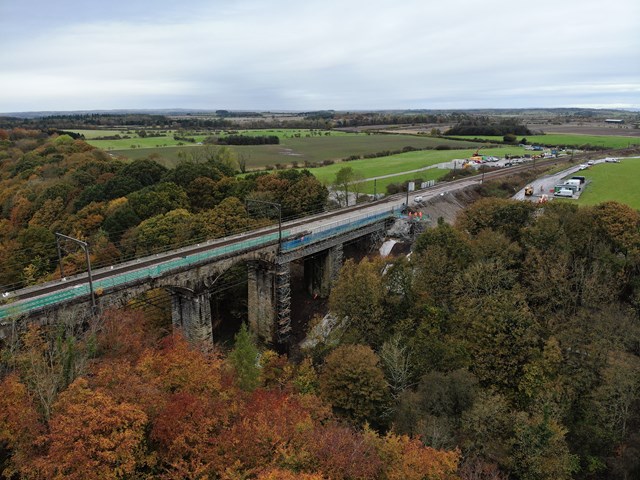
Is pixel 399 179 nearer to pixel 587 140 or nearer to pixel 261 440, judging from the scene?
pixel 261 440

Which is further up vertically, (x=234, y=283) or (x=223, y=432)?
(x=223, y=432)

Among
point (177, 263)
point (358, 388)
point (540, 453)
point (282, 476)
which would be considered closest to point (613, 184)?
point (540, 453)

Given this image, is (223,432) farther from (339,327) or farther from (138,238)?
(138,238)

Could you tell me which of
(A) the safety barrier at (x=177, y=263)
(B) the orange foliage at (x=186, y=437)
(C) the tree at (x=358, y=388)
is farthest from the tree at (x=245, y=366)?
(A) the safety barrier at (x=177, y=263)

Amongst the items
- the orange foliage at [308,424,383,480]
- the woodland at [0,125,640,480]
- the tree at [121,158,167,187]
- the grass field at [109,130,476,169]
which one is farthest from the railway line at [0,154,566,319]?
the grass field at [109,130,476,169]

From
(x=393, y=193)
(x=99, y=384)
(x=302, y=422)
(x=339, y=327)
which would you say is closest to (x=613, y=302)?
(x=339, y=327)
